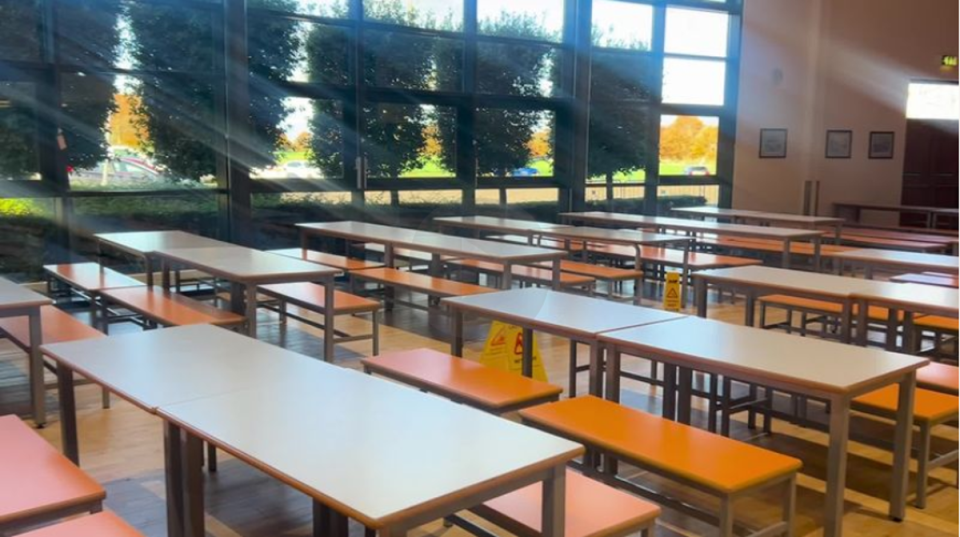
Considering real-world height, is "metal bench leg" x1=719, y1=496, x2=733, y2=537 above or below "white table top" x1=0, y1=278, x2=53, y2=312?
below

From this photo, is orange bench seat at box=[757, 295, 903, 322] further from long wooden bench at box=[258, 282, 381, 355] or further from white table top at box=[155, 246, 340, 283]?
white table top at box=[155, 246, 340, 283]

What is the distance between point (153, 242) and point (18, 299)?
5.81ft

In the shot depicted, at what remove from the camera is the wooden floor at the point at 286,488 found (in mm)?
2857

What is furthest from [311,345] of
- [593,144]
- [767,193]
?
[767,193]

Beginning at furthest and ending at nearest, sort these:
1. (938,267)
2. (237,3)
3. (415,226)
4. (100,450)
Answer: (415,226) → (237,3) → (938,267) → (100,450)

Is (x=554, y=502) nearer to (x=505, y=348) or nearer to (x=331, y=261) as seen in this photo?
(x=505, y=348)

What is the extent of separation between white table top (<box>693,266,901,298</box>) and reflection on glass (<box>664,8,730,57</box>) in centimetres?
652

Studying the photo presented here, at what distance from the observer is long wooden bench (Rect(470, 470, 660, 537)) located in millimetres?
1973

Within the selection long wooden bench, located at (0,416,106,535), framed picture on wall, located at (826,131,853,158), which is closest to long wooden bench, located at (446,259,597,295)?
long wooden bench, located at (0,416,106,535)

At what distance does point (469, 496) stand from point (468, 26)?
7.43m

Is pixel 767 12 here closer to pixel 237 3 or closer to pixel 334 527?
pixel 237 3

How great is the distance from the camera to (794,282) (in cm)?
401

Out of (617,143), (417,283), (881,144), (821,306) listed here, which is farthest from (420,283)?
(881,144)

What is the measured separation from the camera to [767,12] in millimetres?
10750
